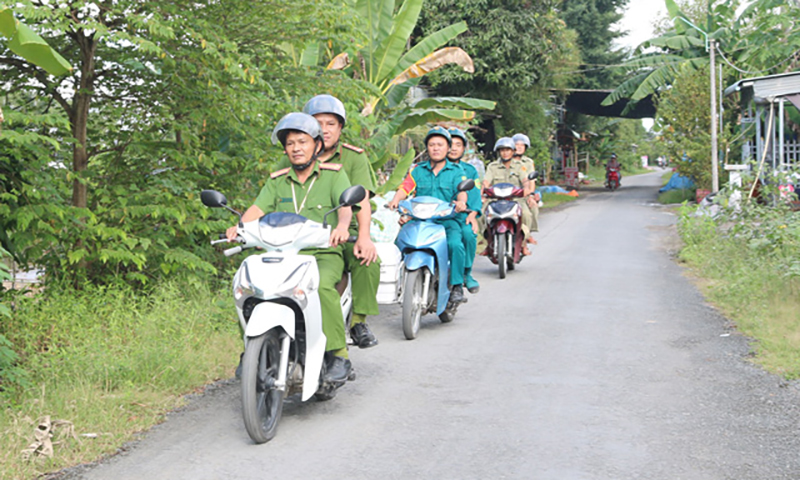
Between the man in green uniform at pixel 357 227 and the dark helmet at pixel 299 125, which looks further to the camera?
the man in green uniform at pixel 357 227

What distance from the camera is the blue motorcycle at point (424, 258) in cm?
770

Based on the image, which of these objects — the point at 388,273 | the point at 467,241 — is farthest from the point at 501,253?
the point at 388,273

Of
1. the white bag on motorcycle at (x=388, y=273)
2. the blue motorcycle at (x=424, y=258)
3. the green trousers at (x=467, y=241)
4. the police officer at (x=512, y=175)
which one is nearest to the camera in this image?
the white bag on motorcycle at (x=388, y=273)

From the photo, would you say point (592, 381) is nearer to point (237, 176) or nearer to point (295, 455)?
point (295, 455)

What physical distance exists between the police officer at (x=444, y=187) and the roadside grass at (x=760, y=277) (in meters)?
2.77

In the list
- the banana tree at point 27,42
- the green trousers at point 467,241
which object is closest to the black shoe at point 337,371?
the banana tree at point 27,42

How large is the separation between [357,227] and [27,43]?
2.46m

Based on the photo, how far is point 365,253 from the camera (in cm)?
554

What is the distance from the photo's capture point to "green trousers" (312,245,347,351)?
5211mm

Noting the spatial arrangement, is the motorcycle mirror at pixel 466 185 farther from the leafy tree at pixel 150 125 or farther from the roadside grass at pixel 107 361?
the roadside grass at pixel 107 361

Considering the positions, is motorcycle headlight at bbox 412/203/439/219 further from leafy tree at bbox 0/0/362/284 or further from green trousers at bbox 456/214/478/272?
leafy tree at bbox 0/0/362/284

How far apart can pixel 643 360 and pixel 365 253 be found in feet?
8.86

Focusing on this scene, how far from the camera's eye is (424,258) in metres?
7.81

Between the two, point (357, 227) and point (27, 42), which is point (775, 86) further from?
point (27, 42)
